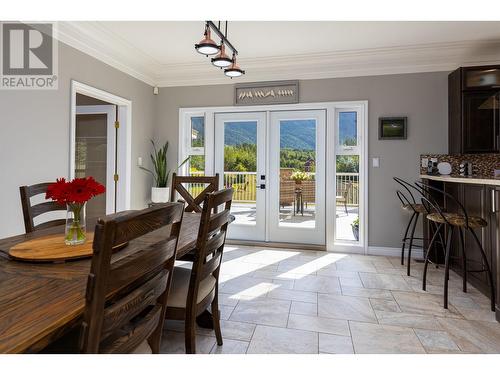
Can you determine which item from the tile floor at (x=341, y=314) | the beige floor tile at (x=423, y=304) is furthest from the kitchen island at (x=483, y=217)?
the beige floor tile at (x=423, y=304)

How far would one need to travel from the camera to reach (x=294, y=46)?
385cm

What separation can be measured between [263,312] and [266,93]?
3226 mm

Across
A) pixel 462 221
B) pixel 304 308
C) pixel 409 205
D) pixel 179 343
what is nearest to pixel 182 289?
pixel 179 343

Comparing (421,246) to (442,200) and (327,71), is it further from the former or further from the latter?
(327,71)

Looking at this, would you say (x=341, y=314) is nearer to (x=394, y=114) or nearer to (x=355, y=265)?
(x=355, y=265)

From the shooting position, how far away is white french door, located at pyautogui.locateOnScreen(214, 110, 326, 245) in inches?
174

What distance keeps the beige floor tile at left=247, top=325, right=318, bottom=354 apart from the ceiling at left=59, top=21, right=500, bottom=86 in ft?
10.2

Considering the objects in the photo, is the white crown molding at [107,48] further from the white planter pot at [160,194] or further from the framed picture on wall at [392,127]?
the framed picture on wall at [392,127]

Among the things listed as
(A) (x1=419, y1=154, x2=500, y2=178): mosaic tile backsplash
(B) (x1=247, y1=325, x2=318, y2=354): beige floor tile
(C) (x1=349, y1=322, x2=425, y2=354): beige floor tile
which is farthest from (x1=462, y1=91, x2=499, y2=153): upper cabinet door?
(B) (x1=247, y1=325, x2=318, y2=354): beige floor tile

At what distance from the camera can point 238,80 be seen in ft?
14.9

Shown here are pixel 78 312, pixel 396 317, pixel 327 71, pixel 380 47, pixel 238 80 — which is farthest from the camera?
pixel 238 80

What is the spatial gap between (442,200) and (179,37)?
A: 12.7ft

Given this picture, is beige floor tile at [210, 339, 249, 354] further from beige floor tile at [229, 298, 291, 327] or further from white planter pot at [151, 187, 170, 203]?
white planter pot at [151, 187, 170, 203]

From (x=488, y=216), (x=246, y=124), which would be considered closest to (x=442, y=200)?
(x=488, y=216)
